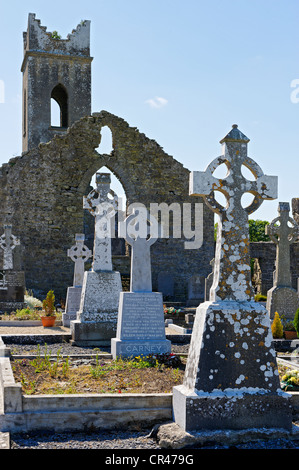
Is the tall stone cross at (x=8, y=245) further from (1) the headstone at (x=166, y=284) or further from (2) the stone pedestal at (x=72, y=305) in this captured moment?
(1) the headstone at (x=166, y=284)

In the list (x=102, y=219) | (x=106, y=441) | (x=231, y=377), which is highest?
(x=102, y=219)

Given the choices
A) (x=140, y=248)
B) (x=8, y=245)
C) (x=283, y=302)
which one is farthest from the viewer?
(x=8, y=245)

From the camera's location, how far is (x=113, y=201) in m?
10.3

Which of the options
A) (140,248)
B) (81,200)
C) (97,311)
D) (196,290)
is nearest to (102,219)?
(97,311)

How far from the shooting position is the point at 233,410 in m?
4.64

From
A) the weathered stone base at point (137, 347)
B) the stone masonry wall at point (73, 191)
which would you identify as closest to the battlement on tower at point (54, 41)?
the stone masonry wall at point (73, 191)

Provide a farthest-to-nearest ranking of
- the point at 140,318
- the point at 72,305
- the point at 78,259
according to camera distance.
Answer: the point at 78,259, the point at 72,305, the point at 140,318

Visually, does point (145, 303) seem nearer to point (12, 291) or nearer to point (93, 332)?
point (93, 332)

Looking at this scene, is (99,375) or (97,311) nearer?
(99,375)

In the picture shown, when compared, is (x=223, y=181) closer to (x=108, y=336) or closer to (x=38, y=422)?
(x=38, y=422)

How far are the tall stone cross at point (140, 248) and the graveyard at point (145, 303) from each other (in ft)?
0.05

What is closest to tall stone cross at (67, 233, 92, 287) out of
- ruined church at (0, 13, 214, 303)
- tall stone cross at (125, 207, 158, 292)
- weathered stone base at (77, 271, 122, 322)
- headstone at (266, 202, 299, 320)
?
weathered stone base at (77, 271, 122, 322)

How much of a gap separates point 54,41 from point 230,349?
24385 millimetres

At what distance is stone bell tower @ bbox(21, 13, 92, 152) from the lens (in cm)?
2553
